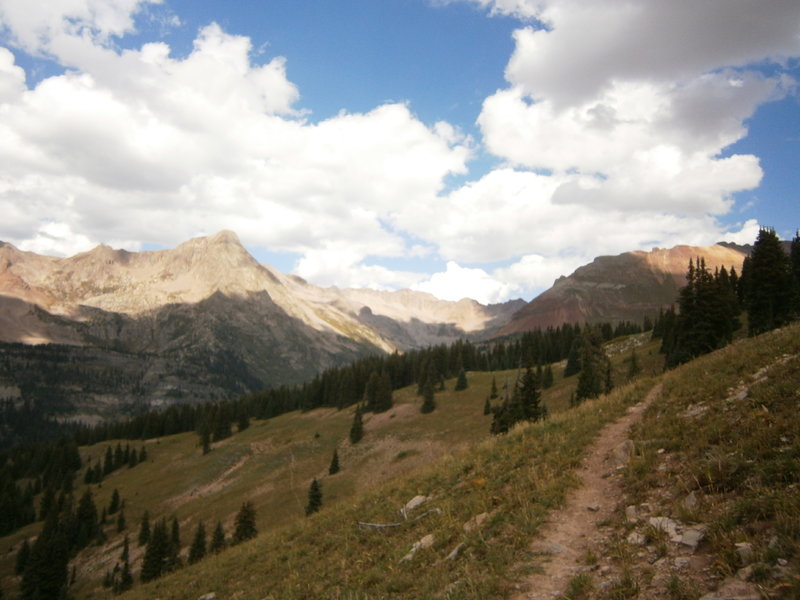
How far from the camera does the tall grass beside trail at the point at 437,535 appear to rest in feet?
33.0

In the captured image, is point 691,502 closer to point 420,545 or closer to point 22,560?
point 420,545

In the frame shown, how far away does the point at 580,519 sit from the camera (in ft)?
34.0

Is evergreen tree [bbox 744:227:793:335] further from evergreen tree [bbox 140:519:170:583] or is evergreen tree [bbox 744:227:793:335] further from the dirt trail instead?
evergreen tree [bbox 140:519:170:583]

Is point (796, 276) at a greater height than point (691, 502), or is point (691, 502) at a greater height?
point (796, 276)

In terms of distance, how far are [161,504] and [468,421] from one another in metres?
66.1

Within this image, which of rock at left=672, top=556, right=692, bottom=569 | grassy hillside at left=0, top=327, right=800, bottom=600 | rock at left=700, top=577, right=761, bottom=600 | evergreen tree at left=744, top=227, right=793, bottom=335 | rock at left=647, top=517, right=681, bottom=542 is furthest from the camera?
evergreen tree at left=744, top=227, right=793, bottom=335

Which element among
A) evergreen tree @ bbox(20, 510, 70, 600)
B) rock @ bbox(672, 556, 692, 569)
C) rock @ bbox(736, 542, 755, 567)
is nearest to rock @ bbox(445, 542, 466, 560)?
rock @ bbox(672, 556, 692, 569)

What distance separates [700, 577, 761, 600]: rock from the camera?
568 cm

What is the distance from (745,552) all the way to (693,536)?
1.28 metres

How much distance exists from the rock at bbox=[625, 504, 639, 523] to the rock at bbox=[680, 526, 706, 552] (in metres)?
1.41

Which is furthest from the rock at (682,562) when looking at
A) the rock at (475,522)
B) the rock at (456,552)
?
the rock at (475,522)

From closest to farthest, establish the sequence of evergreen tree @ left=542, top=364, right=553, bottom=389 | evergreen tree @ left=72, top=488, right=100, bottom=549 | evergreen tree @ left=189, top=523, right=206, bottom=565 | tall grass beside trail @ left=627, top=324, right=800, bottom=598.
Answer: tall grass beside trail @ left=627, top=324, right=800, bottom=598 < evergreen tree @ left=189, top=523, right=206, bottom=565 < evergreen tree @ left=72, top=488, right=100, bottom=549 < evergreen tree @ left=542, top=364, right=553, bottom=389

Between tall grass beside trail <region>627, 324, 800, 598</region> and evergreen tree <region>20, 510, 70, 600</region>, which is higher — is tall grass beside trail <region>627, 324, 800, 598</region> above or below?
above

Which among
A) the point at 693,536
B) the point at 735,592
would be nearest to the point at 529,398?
the point at 693,536
